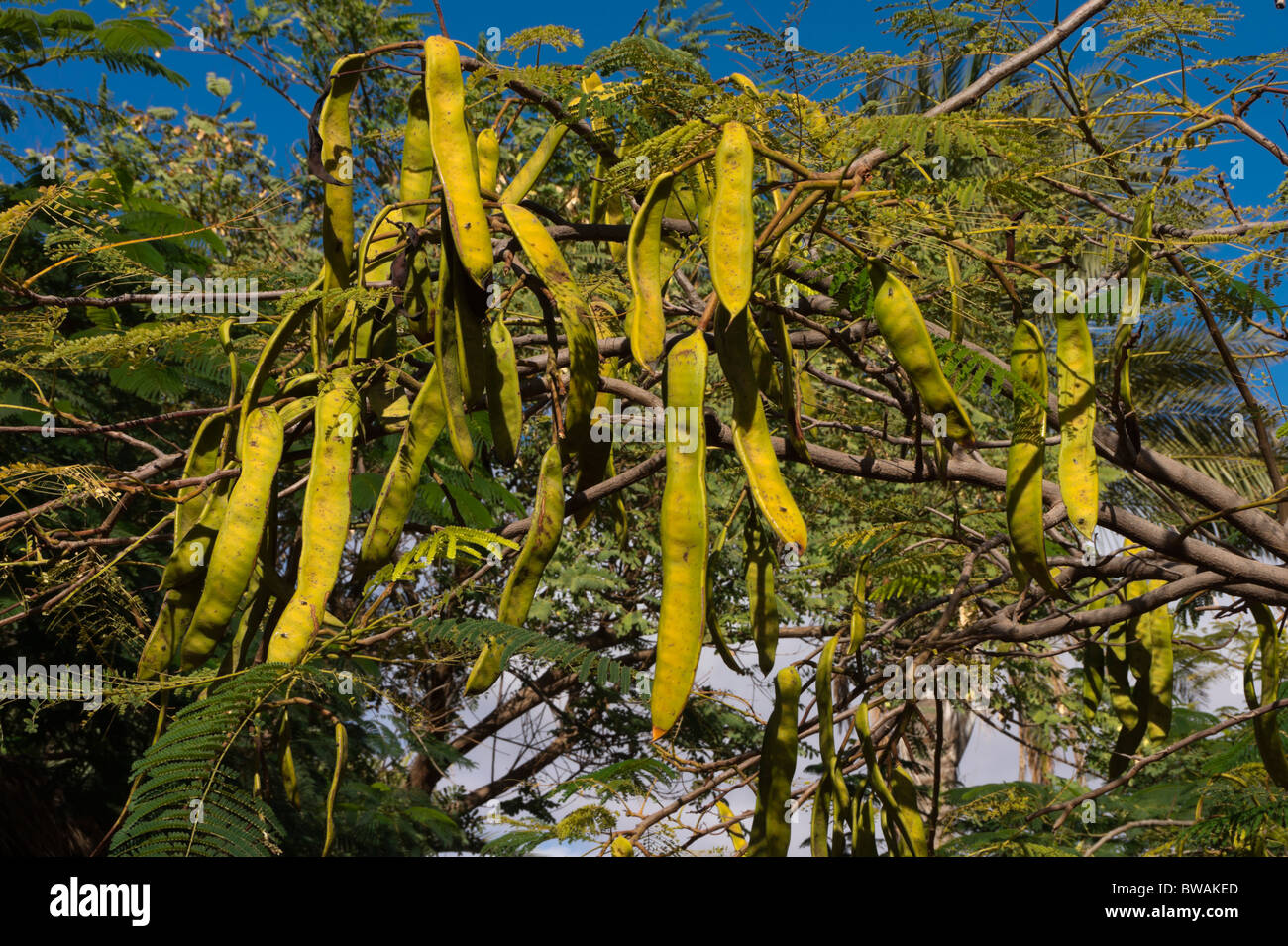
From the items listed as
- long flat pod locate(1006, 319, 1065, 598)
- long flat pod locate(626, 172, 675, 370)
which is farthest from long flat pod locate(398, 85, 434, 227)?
long flat pod locate(1006, 319, 1065, 598)

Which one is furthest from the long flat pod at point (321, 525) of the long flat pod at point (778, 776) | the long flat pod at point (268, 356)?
the long flat pod at point (778, 776)


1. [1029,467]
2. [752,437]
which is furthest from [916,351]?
[1029,467]

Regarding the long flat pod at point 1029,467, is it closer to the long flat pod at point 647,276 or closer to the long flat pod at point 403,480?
the long flat pod at point 647,276

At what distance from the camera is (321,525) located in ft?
5.79

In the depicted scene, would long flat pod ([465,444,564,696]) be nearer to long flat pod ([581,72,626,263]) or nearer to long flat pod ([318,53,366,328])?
long flat pod ([318,53,366,328])

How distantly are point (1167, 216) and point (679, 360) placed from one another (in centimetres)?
173

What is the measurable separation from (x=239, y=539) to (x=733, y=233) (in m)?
1.02

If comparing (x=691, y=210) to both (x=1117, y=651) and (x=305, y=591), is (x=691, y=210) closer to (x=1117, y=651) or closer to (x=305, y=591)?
(x=305, y=591)

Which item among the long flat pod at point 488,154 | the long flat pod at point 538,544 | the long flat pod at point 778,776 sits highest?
the long flat pod at point 488,154

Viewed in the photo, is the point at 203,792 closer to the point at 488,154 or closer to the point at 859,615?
the point at 488,154

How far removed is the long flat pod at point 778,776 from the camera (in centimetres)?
233

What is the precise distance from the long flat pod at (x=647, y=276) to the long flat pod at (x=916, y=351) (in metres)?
0.42

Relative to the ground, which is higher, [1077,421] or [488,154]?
[488,154]
